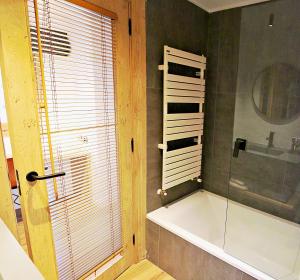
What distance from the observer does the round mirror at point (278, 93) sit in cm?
175

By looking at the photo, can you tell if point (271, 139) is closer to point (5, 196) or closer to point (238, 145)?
point (238, 145)

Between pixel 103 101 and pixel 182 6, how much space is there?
1240 millimetres

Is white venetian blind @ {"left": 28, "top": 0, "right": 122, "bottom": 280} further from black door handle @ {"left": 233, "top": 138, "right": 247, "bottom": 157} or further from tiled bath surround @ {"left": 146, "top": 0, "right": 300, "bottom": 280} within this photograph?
black door handle @ {"left": 233, "top": 138, "right": 247, "bottom": 157}

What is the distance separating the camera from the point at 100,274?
1.62 m

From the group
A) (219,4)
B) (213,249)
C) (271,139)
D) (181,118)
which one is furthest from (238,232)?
(219,4)

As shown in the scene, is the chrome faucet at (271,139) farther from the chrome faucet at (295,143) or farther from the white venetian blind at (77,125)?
the white venetian blind at (77,125)

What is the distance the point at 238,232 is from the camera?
6.22 ft

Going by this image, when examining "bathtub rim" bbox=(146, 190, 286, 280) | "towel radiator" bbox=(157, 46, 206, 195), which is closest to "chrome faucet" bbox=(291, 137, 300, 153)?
"towel radiator" bbox=(157, 46, 206, 195)

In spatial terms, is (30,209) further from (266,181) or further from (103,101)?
(266,181)

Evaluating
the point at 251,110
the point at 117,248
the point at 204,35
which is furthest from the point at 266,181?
the point at 204,35

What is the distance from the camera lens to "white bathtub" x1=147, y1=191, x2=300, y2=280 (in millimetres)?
1462

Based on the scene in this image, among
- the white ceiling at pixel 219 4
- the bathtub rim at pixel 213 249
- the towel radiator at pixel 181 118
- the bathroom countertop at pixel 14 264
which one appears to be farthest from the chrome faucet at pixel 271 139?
the bathroom countertop at pixel 14 264

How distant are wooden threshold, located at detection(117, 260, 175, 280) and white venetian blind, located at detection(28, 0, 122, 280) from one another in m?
0.32

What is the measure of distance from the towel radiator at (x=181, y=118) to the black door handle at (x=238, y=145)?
0.36m
